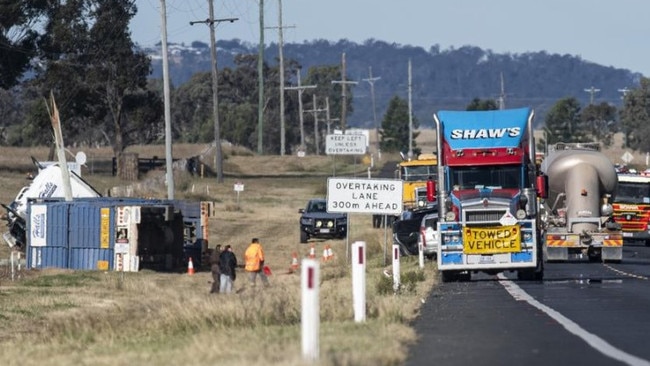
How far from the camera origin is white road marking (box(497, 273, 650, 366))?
14789mm

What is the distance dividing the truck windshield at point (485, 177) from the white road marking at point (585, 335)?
11.1ft

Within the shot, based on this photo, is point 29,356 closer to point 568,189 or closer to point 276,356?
point 276,356

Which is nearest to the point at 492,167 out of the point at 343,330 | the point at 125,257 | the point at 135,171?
the point at 343,330

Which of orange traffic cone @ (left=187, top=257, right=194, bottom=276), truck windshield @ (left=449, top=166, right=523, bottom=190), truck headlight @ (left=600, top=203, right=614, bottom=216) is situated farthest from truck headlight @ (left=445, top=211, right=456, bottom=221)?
orange traffic cone @ (left=187, top=257, right=194, bottom=276)

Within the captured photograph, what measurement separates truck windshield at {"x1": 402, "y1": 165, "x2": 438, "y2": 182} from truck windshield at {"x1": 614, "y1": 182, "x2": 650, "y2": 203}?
22.5ft

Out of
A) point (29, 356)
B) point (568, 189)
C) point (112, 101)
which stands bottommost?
point (29, 356)

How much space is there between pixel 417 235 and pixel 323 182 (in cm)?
5469

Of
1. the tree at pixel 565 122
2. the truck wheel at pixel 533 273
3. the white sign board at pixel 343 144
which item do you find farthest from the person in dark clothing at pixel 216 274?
the tree at pixel 565 122

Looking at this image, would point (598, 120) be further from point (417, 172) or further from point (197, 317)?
point (197, 317)

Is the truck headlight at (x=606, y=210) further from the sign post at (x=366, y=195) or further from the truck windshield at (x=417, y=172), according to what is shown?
the truck windshield at (x=417, y=172)

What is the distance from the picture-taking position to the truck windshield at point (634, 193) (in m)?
52.7

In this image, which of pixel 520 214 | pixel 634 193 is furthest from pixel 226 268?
pixel 634 193

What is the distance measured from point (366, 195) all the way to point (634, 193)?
23.0 meters

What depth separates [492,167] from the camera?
100 feet
